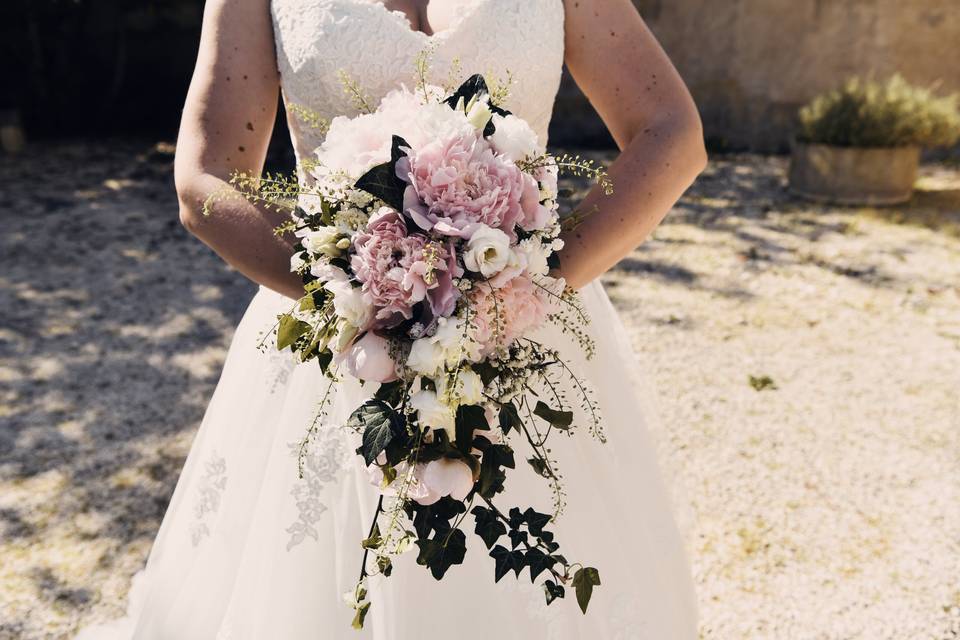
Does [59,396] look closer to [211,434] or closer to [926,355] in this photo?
[211,434]

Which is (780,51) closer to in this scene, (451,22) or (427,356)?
(451,22)

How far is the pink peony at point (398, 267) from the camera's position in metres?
1.20

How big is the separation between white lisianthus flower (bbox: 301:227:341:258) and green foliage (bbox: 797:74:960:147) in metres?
6.48

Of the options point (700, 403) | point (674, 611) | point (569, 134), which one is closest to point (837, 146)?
point (569, 134)

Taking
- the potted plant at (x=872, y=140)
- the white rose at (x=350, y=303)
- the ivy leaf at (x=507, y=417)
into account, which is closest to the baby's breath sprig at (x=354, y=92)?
the white rose at (x=350, y=303)

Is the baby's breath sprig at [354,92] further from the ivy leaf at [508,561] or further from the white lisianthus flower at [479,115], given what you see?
the ivy leaf at [508,561]

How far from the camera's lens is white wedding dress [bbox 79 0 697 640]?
177 cm

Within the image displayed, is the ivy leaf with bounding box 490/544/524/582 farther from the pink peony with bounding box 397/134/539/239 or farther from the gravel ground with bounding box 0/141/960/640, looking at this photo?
the gravel ground with bounding box 0/141/960/640

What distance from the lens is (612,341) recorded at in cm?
243

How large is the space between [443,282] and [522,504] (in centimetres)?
89

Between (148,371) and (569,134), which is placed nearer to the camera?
(148,371)

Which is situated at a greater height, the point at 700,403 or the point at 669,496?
the point at 669,496

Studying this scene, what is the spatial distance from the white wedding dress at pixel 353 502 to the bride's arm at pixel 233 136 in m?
0.07

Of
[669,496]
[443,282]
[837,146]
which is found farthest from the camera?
[837,146]
